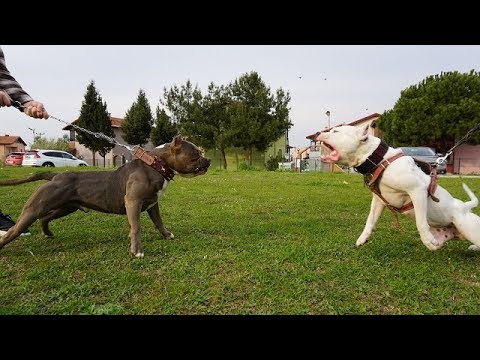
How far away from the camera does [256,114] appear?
33.7 metres

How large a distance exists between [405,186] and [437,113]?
107ft

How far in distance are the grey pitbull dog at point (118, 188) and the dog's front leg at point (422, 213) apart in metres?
2.33

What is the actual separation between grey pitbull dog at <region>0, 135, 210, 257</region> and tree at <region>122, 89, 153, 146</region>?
33.4 m

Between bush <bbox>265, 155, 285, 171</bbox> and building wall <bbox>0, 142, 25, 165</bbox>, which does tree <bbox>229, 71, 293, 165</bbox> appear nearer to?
bush <bbox>265, 155, 285, 171</bbox>

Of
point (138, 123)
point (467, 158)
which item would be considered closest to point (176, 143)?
point (138, 123)

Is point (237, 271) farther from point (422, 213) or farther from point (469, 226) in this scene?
point (469, 226)

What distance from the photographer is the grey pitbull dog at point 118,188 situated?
3.85 m

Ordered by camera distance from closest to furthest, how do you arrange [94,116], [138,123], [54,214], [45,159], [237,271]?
1. [237,271]
2. [54,214]
3. [45,159]
4. [94,116]
5. [138,123]

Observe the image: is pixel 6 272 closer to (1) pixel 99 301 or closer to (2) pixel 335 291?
(1) pixel 99 301

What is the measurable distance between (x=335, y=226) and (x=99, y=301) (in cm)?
368

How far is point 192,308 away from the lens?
2.66 m

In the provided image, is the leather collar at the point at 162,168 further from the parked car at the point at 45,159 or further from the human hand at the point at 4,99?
the parked car at the point at 45,159

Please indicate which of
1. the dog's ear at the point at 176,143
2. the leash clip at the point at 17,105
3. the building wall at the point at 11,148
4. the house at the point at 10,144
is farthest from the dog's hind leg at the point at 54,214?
the house at the point at 10,144

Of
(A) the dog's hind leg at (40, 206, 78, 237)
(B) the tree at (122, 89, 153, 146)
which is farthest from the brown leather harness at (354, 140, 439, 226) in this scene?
(B) the tree at (122, 89, 153, 146)
